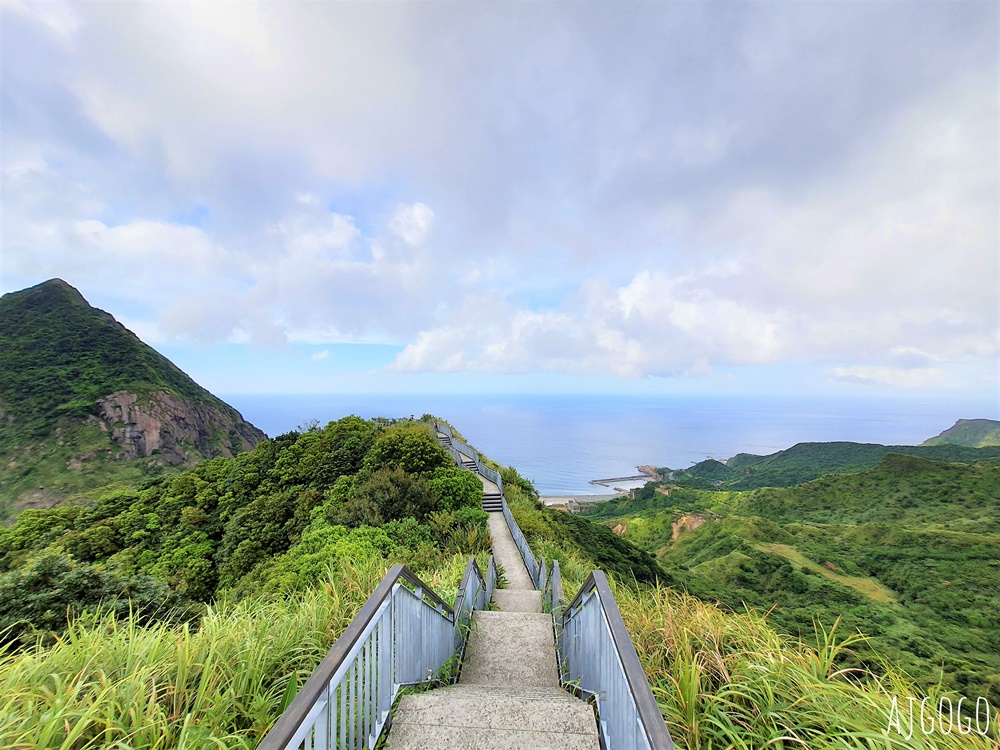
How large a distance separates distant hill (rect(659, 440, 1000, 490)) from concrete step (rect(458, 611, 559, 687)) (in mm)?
84871

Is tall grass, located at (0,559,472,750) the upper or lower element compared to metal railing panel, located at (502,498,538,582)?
upper

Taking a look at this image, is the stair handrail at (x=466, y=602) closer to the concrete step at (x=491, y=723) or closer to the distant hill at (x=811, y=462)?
the concrete step at (x=491, y=723)

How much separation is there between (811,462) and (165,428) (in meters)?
123

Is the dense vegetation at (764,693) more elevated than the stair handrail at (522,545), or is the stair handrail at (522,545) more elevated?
the dense vegetation at (764,693)

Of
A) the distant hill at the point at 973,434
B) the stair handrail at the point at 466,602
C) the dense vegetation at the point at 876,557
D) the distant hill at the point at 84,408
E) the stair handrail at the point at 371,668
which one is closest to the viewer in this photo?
A: the stair handrail at the point at 371,668

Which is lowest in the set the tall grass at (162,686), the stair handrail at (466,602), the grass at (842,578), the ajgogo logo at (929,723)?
the grass at (842,578)

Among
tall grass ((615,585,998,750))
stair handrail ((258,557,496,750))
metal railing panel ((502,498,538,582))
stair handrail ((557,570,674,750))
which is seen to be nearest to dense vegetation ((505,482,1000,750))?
tall grass ((615,585,998,750))

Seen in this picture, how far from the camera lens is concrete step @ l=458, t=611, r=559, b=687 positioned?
14.9ft

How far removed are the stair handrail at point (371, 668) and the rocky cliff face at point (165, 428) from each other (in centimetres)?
6169

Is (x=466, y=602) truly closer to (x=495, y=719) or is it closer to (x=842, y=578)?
(x=495, y=719)

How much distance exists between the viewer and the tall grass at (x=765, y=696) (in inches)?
91.9

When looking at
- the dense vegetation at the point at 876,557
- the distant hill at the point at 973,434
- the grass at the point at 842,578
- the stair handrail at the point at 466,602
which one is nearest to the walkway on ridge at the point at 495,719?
the stair handrail at the point at 466,602

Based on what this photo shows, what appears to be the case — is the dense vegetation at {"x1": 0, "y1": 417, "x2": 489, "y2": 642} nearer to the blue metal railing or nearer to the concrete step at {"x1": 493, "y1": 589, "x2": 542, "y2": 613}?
the concrete step at {"x1": 493, "y1": 589, "x2": 542, "y2": 613}

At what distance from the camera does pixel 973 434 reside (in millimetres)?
113188
